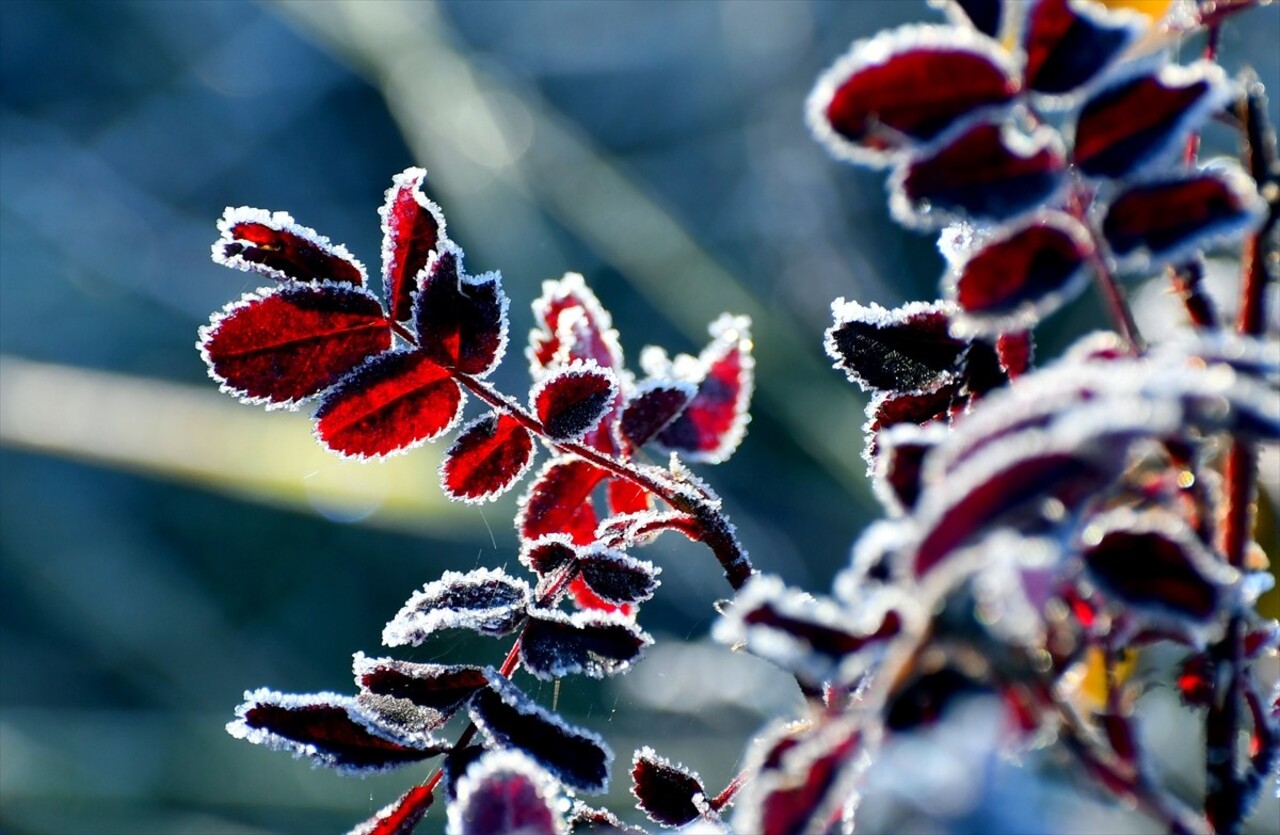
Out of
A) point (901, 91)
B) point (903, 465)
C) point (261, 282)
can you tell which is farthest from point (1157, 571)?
point (261, 282)

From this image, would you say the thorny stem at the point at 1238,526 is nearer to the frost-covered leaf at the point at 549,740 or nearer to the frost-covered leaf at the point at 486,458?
the frost-covered leaf at the point at 549,740

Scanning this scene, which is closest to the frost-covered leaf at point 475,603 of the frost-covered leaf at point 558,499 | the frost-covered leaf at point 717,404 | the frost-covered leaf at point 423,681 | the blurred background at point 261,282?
the frost-covered leaf at point 423,681

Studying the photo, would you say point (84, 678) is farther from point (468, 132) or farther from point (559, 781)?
point (559, 781)

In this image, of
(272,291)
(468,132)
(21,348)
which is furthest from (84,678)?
(272,291)

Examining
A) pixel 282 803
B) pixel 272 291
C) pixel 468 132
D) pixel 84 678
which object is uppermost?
pixel 468 132

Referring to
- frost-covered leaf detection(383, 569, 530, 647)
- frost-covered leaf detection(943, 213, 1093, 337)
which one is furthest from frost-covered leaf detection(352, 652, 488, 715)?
frost-covered leaf detection(943, 213, 1093, 337)
